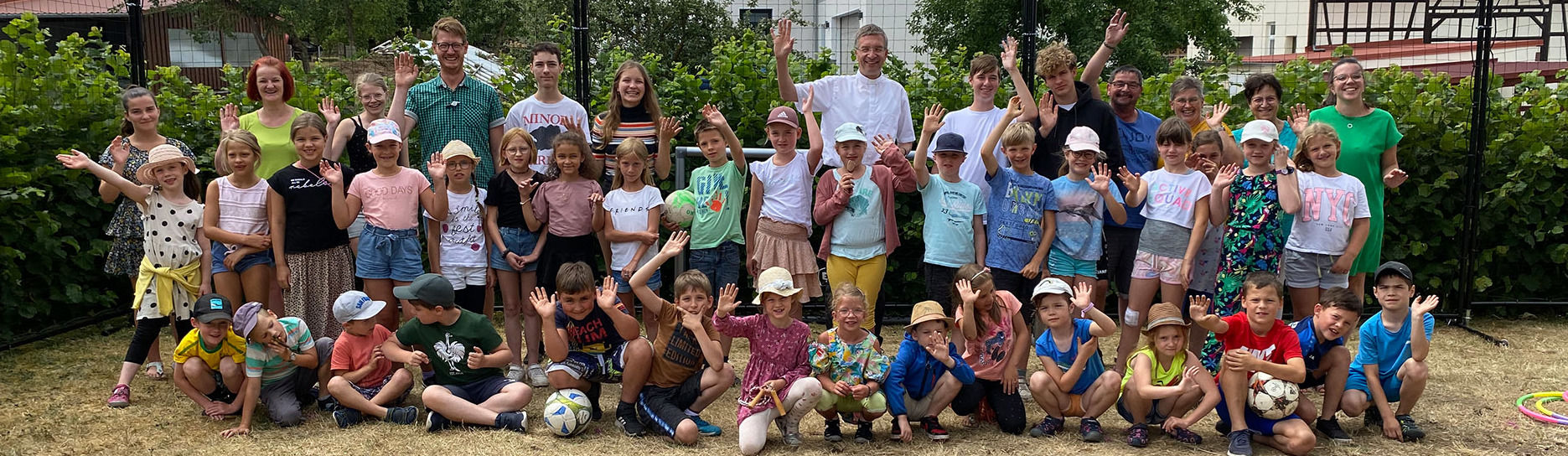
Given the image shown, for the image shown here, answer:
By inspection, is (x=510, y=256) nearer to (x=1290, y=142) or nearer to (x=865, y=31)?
(x=865, y=31)

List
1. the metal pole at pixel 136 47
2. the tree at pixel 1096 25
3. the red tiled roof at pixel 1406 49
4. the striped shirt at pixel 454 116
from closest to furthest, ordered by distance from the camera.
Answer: the striped shirt at pixel 454 116 < the metal pole at pixel 136 47 < the red tiled roof at pixel 1406 49 < the tree at pixel 1096 25

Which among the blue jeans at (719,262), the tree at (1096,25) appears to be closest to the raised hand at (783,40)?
the blue jeans at (719,262)

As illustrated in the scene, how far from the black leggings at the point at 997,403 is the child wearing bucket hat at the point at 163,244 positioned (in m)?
3.49

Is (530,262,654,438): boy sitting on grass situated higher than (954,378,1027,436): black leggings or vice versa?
(530,262,654,438): boy sitting on grass

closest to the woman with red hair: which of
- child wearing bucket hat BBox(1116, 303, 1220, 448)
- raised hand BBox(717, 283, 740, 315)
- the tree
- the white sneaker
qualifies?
the white sneaker

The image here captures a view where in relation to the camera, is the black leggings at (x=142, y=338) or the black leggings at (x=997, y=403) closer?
the black leggings at (x=997, y=403)

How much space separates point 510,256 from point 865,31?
2.08 m

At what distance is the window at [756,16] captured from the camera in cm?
1503

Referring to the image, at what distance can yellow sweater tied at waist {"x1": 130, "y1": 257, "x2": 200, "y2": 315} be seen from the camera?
5.25 metres

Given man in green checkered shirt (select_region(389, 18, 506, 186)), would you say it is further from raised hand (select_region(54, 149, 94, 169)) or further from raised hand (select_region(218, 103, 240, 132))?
raised hand (select_region(54, 149, 94, 169))

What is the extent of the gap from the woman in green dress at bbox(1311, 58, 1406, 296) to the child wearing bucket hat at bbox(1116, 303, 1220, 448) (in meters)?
1.39

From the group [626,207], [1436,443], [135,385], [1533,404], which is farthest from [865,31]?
[135,385]

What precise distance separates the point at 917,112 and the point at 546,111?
2.21 metres

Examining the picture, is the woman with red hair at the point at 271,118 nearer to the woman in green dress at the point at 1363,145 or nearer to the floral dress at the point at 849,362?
the floral dress at the point at 849,362
